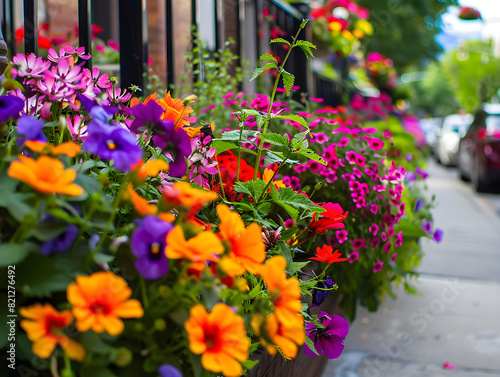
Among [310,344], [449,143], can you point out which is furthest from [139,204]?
[449,143]

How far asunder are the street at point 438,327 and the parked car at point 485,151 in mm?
4909

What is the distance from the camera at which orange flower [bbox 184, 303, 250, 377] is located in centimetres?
78

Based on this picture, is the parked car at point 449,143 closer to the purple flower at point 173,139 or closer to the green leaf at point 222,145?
the green leaf at point 222,145

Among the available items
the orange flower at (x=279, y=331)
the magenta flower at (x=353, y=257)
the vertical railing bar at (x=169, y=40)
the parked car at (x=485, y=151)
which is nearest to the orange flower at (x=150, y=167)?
the orange flower at (x=279, y=331)

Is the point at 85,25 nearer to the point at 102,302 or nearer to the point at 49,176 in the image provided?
the point at 49,176

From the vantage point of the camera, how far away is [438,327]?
306 cm

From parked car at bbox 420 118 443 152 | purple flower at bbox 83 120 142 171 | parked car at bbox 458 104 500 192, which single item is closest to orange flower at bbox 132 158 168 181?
purple flower at bbox 83 120 142 171

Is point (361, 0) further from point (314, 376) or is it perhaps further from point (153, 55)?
point (314, 376)

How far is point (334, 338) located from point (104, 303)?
2.61 feet

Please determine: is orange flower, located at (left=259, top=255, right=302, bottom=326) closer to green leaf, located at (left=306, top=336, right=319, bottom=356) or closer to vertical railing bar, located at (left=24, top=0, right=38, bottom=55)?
green leaf, located at (left=306, top=336, right=319, bottom=356)

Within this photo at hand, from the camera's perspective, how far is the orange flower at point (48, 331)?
71cm

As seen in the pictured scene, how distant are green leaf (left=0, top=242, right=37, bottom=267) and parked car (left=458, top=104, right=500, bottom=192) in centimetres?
988

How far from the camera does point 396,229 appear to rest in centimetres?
257

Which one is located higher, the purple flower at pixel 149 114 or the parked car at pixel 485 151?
the purple flower at pixel 149 114
